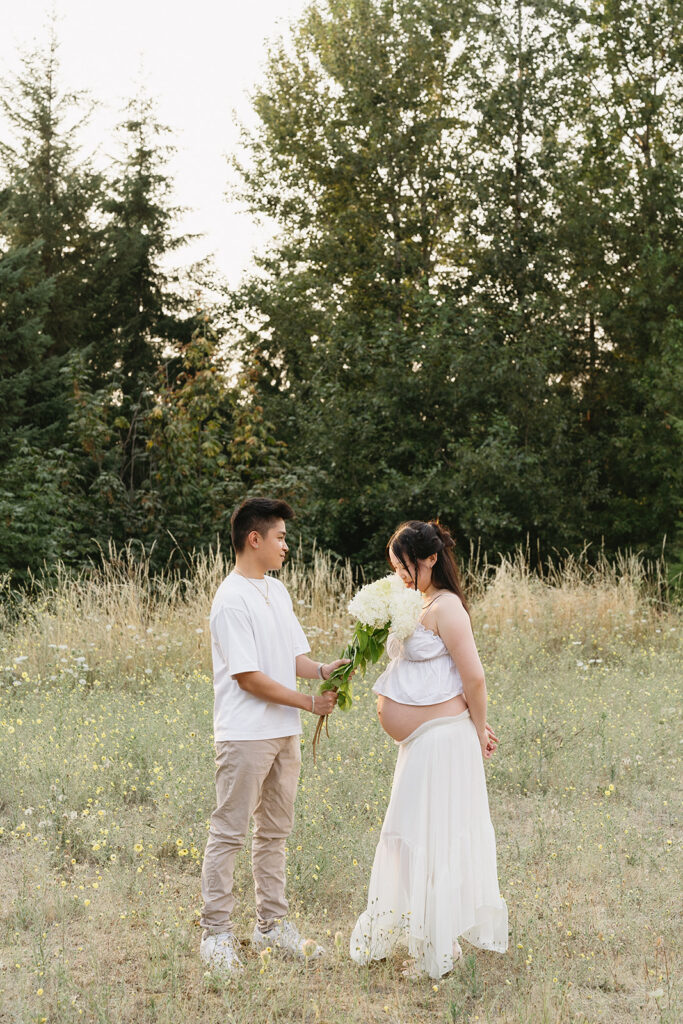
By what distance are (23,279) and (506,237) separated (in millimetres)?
9061

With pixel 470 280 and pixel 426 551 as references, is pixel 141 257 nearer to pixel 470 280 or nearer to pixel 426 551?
pixel 470 280

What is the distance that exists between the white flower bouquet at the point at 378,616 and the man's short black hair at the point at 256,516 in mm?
469

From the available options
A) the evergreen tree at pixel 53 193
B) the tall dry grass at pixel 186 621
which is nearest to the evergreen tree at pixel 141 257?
the evergreen tree at pixel 53 193

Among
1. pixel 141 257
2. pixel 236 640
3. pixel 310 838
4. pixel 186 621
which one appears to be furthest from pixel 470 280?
pixel 236 640

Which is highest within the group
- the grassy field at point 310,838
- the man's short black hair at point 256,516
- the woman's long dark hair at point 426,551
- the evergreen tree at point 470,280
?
the evergreen tree at point 470,280

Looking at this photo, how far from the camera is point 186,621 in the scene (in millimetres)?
10312

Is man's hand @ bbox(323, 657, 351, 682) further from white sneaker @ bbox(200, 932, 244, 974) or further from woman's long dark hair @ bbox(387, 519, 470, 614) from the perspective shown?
white sneaker @ bbox(200, 932, 244, 974)

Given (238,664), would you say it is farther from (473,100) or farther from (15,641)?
(473,100)

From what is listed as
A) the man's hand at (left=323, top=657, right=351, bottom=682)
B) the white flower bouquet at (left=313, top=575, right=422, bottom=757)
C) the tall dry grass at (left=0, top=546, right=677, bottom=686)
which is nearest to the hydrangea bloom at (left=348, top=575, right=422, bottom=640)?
the white flower bouquet at (left=313, top=575, right=422, bottom=757)

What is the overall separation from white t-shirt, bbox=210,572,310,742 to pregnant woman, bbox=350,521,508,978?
17.4 inches

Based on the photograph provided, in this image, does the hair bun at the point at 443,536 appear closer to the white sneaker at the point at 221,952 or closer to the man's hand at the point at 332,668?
the man's hand at the point at 332,668

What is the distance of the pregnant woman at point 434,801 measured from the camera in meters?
4.05

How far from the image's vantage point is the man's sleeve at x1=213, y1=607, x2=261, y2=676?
3.98 m

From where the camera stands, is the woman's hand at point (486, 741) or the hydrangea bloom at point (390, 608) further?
the woman's hand at point (486, 741)
